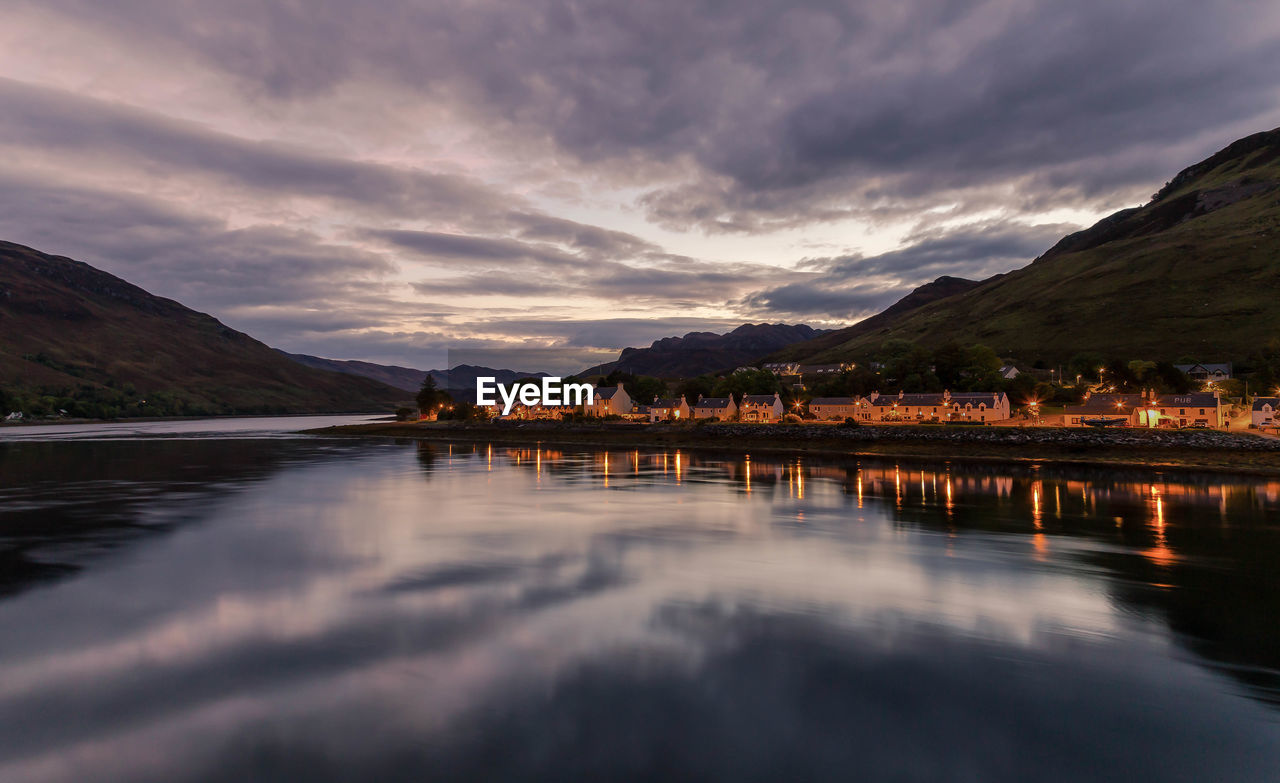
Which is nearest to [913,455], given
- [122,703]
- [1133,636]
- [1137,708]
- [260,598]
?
[1133,636]

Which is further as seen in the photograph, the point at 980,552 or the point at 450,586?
the point at 980,552

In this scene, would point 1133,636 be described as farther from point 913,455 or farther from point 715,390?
point 715,390

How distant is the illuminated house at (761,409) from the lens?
391ft

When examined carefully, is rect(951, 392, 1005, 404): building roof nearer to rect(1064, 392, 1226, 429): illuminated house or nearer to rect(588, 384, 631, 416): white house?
rect(1064, 392, 1226, 429): illuminated house

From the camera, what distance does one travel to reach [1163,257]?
195750mm

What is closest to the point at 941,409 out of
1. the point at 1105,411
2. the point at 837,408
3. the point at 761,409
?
the point at 837,408

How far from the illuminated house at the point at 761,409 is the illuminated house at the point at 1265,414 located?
6525 centimetres

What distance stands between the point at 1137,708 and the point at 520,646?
54.0 feet

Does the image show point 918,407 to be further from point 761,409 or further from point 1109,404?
point 761,409

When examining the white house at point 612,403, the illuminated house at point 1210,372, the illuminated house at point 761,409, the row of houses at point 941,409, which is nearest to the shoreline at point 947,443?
the row of houses at point 941,409

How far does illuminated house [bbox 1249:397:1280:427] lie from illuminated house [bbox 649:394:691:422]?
83944mm

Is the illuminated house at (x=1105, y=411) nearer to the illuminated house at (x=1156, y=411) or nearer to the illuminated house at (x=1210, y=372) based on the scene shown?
the illuminated house at (x=1156, y=411)

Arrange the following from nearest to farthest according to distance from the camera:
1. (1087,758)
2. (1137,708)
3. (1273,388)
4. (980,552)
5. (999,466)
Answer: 1. (1087,758)
2. (1137,708)
3. (980,552)
4. (999,466)
5. (1273,388)

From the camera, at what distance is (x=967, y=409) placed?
93.4 metres
